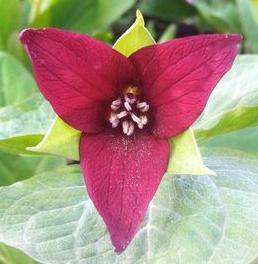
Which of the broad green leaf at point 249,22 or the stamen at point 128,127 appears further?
the broad green leaf at point 249,22

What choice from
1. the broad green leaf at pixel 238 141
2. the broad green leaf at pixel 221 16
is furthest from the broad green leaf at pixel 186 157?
the broad green leaf at pixel 221 16

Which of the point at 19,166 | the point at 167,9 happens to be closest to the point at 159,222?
the point at 19,166

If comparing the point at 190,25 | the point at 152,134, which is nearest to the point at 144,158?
the point at 152,134

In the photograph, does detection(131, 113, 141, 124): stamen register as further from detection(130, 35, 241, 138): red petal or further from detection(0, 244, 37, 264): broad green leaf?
detection(0, 244, 37, 264): broad green leaf

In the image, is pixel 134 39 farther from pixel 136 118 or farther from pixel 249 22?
pixel 249 22

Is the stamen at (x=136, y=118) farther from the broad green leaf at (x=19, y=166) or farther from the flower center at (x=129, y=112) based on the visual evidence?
the broad green leaf at (x=19, y=166)
